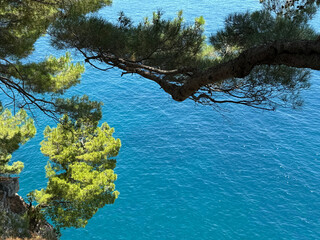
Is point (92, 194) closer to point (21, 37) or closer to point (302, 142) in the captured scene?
point (21, 37)

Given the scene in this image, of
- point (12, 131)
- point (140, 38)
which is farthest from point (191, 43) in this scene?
point (12, 131)

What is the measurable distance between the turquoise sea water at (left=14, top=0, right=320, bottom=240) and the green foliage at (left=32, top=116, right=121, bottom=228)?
90.4 inches

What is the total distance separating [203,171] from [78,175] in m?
6.18

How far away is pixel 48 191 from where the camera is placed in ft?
27.8

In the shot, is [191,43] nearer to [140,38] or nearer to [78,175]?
[140,38]

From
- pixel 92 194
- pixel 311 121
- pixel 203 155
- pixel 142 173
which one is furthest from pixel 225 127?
pixel 92 194

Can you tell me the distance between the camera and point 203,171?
13.2 m

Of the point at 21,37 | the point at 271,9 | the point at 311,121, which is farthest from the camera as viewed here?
the point at 311,121

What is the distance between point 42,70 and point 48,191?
3181 mm

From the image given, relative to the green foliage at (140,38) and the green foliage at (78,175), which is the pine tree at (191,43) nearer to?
the green foliage at (140,38)

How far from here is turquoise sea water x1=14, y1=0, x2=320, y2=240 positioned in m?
10.9

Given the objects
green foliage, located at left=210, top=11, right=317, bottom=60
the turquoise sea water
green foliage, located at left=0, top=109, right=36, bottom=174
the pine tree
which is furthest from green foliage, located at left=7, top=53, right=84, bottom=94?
the turquoise sea water

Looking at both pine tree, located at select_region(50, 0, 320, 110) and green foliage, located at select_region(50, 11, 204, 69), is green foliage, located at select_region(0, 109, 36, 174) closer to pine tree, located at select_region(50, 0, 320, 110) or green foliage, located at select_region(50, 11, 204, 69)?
pine tree, located at select_region(50, 0, 320, 110)

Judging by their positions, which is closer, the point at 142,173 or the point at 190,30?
the point at 190,30
